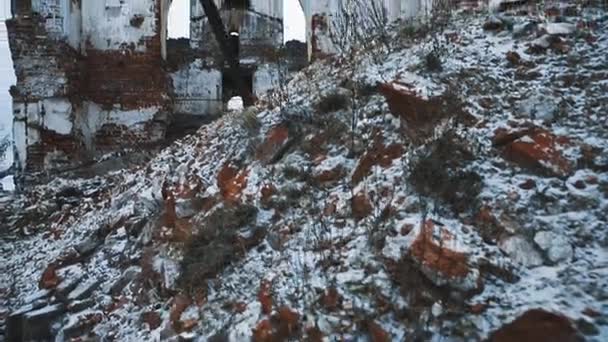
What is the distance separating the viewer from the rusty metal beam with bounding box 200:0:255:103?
1072 centimetres

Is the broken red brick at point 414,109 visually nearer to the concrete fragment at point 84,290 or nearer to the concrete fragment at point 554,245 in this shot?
the concrete fragment at point 554,245

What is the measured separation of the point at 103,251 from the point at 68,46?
6097 millimetres

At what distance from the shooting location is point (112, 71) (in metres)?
10.4

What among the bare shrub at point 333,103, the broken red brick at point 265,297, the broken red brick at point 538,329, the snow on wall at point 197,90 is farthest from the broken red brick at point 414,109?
the snow on wall at point 197,90

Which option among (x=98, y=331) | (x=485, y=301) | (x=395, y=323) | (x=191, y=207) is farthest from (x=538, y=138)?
(x=98, y=331)

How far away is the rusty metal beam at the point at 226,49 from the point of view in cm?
1072

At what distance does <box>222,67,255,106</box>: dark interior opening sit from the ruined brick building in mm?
24

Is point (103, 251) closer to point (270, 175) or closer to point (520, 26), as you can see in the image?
point (270, 175)

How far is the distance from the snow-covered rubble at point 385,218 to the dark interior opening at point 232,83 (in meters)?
6.74

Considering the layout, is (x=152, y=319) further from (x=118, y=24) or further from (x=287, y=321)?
(x=118, y=24)

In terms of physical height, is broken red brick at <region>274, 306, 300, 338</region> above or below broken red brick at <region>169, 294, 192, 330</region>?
above

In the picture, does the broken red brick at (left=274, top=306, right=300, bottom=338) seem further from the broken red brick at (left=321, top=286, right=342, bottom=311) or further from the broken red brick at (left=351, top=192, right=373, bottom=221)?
the broken red brick at (left=351, top=192, right=373, bottom=221)

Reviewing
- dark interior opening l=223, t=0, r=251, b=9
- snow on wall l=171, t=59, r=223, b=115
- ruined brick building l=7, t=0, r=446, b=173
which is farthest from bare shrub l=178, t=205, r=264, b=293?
dark interior opening l=223, t=0, r=251, b=9

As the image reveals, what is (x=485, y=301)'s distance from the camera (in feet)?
8.66
